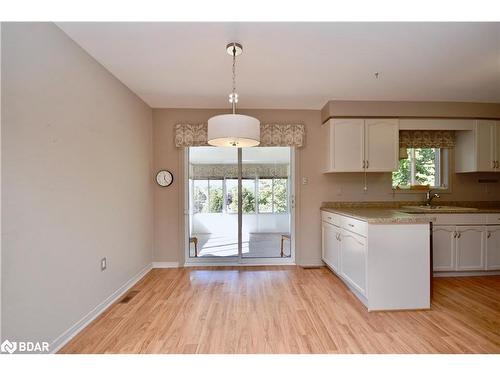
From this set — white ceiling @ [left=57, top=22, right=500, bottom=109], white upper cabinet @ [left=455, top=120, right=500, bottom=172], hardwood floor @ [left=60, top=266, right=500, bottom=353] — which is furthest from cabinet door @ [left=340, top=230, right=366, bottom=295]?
white upper cabinet @ [left=455, top=120, right=500, bottom=172]

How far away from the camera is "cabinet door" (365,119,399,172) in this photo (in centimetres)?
326

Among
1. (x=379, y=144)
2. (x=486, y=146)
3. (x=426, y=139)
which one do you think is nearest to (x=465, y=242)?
(x=486, y=146)

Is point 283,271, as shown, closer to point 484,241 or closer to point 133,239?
point 133,239

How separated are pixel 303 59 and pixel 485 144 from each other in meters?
3.16

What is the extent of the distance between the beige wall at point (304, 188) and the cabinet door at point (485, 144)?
36 cm

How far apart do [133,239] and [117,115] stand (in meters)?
1.51

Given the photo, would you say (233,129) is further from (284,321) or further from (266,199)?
(266,199)

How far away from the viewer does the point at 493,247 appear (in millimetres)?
3035

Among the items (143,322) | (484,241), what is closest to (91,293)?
(143,322)

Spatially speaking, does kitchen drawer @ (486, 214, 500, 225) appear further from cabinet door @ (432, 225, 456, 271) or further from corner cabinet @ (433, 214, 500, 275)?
cabinet door @ (432, 225, 456, 271)

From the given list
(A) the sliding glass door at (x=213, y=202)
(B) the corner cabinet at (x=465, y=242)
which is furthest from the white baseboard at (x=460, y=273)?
(A) the sliding glass door at (x=213, y=202)

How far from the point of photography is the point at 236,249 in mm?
3734

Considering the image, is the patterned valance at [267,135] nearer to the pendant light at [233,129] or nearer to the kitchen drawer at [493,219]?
the pendant light at [233,129]

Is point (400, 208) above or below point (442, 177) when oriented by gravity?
below
